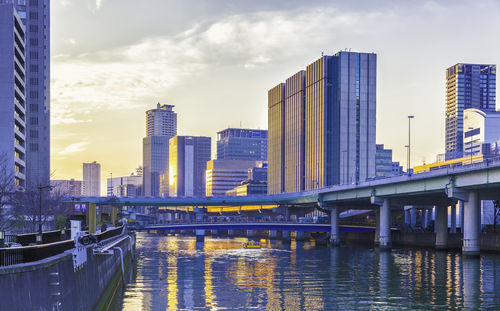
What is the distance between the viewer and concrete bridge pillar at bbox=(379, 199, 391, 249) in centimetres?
11075

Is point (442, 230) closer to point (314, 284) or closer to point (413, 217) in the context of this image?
point (413, 217)

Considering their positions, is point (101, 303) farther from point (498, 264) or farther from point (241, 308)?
point (498, 264)

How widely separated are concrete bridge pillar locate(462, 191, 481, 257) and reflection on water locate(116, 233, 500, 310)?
267 cm

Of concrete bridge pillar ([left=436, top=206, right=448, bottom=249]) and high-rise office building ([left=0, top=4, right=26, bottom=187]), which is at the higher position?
high-rise office building ([left=0, top=4, right=26, bottom=187])

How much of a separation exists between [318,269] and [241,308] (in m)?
31.5

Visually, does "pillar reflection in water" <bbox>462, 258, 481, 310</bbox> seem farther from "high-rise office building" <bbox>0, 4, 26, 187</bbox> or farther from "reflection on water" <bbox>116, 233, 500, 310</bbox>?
"high-rise office building" <bbox>0, 4, 26, 187</bbox>

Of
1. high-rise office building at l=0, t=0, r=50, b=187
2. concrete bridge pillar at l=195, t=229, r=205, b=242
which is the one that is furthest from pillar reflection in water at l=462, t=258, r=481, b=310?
high-rise office building at l=0, t=0, r=50, b=187

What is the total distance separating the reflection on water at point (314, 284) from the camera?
144ft

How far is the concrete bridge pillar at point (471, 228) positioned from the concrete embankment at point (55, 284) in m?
59.9

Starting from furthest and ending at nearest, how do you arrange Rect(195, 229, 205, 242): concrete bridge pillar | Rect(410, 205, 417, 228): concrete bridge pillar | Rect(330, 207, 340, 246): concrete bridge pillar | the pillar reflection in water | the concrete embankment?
1. Rect(195, 229, 205, 242): concrete bridge pillar
2. Rect(410, 205, 417, 228): concrete bridge pillar
3. Rect(330, 207, 340, 246): concrete bridge pillar
4. the pillar reflection in water
5. the concrete embankment

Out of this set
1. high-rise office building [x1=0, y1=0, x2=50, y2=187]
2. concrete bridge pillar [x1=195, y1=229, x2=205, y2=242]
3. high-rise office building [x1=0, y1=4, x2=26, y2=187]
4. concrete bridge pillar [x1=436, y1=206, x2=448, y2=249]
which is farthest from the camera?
high-rise office building [x1=0, y1=0, x2=50, y2=187]

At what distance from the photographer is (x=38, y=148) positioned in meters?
185

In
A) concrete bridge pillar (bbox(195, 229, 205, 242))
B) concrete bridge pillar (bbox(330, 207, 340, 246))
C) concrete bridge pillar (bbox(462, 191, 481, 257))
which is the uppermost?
concrete bridge pillar (bbox(462, 191, 481, 257))

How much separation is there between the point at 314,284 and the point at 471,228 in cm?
3878
